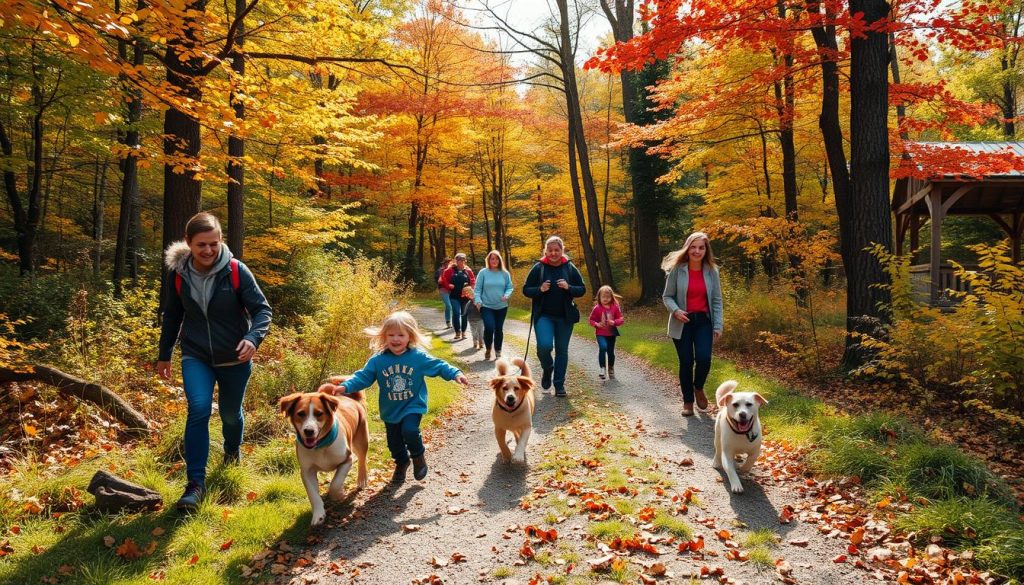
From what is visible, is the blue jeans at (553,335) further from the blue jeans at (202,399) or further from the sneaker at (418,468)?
the blue jeans at (202,399)

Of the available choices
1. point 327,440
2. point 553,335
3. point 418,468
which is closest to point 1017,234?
point 553,335

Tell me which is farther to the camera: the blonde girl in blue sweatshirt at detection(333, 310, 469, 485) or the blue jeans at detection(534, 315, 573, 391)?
the blue jeans at detection(534, 315, 573, 391)

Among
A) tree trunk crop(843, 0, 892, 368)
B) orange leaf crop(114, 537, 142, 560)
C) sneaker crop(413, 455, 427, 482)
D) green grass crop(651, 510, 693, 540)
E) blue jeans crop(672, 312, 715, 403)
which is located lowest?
green grass crop(651, 510, 693, 540)

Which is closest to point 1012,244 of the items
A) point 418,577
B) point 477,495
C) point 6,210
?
point 477,495

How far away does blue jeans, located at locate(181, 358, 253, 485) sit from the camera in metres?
3.84

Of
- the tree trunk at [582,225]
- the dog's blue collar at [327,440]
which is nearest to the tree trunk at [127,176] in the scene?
the dog's blue collar at [327,440]

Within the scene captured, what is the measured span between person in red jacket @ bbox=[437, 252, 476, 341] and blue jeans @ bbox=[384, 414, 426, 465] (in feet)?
23.7

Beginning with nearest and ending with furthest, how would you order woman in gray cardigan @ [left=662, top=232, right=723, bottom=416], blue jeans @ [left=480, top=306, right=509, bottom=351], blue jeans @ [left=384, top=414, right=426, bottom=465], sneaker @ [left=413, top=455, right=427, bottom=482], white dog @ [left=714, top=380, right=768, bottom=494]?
white dog @ [left=714, top=380, right=768, bottom=494] → blue jeans @ [left=384, top=414, right=426, bottom=465] → sneaker @ [left=413, top=455, right=427, bottom=482] → woman in gray cardigan @ [left=662, top=232, right=723, bottom=416] → blue jeans @ [left=480, top=306, right=509, bottom=351]

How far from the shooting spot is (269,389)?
6582 mm

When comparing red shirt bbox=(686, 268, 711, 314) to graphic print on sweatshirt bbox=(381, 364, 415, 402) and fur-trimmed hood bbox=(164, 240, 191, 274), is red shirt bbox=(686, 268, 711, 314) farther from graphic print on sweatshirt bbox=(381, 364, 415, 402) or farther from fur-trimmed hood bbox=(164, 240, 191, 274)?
fur-trimmed hood bbox=(164, 240, 191, 274)

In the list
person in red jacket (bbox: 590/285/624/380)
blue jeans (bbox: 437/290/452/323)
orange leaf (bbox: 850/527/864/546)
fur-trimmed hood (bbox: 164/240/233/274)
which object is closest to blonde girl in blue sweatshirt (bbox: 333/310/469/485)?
fur-trimmed hood (bbox: 164/240/233/274)

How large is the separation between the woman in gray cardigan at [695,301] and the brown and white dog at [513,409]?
7.27 ft

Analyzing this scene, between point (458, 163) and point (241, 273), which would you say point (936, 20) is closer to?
point (241, 273)

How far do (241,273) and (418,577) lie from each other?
261cm
